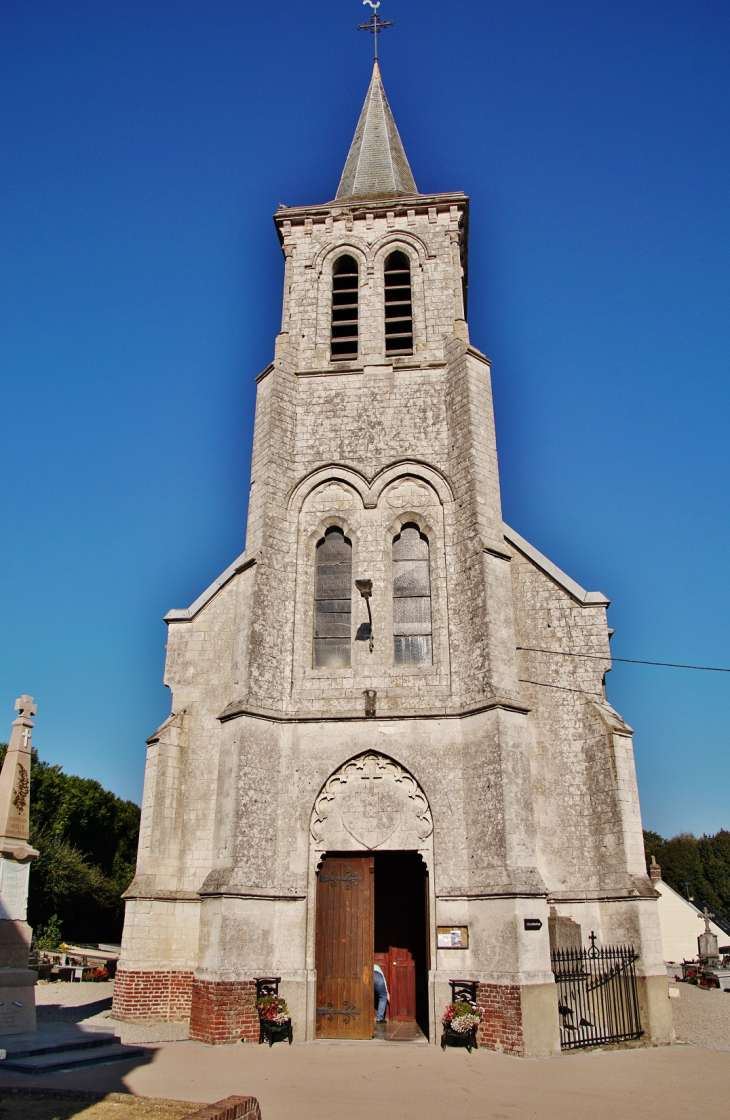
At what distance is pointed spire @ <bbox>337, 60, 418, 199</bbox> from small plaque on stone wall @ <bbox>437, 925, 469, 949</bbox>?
53.3ft

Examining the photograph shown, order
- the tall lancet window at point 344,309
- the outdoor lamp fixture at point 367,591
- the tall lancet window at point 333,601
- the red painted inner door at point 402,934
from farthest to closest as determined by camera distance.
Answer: the tall lancet window at point 344,309 → the tall lancet window at point 333,601 → the red painted inner door at point 402,934 → the outdoor lamp fixture at point 367,591

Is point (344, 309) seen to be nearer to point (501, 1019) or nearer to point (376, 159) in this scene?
point (376, 159)

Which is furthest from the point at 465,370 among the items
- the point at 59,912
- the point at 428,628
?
the point at 59,912

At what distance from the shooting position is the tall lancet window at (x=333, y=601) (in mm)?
14070

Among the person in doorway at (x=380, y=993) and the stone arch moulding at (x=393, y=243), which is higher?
the stone arch moulding at (x=393, y=243)

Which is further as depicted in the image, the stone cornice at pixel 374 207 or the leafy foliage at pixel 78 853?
the leafy foliage at pixel 78 853

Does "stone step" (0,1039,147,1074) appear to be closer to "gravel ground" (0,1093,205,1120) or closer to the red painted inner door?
"gravel ground" (0,1093,205,1120)

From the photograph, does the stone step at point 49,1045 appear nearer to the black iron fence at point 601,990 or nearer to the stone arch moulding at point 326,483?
the black iron fence at point 601,990

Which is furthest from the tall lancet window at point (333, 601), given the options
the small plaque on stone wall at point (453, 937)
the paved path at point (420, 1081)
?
the paved path at point (420, 1081)

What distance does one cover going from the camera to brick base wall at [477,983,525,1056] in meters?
10.6

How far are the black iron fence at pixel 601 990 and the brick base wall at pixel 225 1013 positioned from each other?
4439 millimetres

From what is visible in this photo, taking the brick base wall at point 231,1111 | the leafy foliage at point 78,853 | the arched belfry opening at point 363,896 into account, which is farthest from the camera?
the leafy foliage at point 78,853

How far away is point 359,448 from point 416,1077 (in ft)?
34.2

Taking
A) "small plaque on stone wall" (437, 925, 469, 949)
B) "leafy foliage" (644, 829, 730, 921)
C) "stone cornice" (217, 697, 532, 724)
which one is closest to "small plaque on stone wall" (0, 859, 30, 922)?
"stone cornice" (217, 697, 532, 724)
